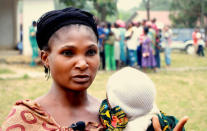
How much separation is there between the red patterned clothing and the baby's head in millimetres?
338

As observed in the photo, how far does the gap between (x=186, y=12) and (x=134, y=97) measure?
95.8 ft

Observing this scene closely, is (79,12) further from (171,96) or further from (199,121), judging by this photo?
(171,96)

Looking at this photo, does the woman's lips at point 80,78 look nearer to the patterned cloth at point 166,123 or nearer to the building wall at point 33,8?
the patterned cloth at point 166,123

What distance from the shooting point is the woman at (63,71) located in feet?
5.58

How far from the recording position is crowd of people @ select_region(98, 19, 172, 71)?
1070cm

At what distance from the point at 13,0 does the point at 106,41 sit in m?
8.25

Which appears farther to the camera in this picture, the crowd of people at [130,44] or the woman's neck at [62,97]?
the crowd of people at [130,44]

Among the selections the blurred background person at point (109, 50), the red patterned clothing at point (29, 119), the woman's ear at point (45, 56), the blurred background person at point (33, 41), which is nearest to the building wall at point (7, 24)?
the blurred background person at point (33, 41)

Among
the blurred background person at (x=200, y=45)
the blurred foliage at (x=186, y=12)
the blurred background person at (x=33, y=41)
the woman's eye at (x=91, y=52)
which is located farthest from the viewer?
the blurred foliage at (x=186, y=12)

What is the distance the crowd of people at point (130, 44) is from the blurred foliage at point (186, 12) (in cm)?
1787

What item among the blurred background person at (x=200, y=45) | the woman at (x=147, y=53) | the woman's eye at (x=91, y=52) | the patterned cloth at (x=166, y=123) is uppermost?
the woman's eye at (x=91, y=52)

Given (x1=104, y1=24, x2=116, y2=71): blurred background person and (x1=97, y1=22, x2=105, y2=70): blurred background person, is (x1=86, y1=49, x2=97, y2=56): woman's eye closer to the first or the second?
(x1=97, y1=22, x2=105, y2=70): blurred background person

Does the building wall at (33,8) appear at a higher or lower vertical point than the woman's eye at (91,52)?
higher

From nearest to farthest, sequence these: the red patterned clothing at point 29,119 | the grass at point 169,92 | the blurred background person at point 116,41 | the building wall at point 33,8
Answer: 1. the red patterned clothing at point 29,119
2. the grass at point 169,92
3. the blurred background person at point 116,41
4. the building wall at point 33,8
